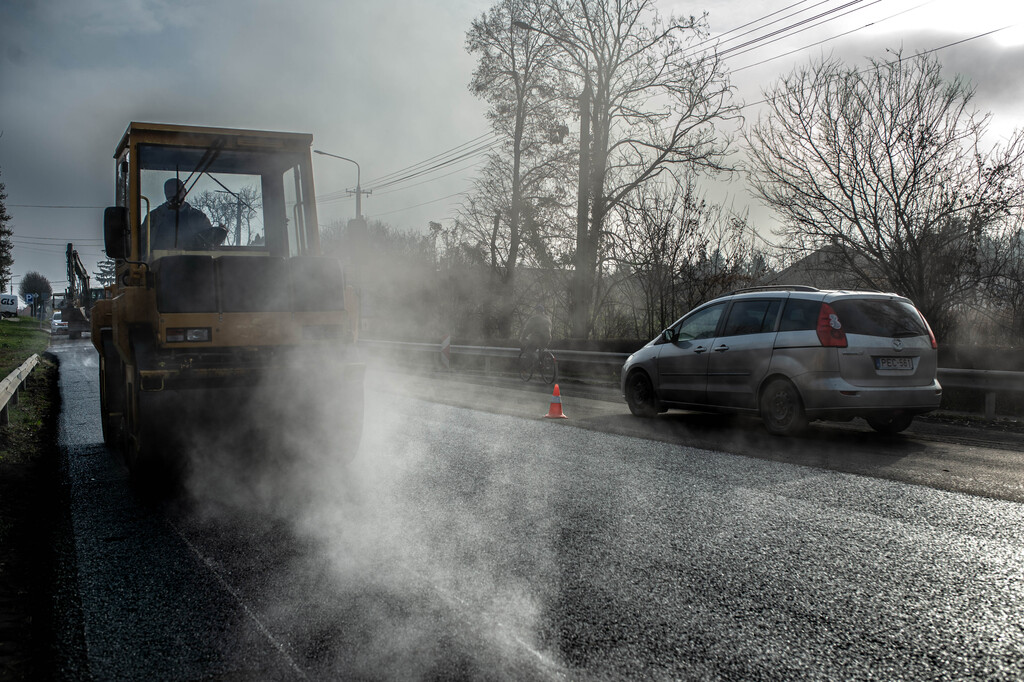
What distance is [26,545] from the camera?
4.61 m

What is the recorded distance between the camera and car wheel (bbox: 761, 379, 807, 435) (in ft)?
27.7

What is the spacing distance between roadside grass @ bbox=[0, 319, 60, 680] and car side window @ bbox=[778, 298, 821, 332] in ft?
23.6

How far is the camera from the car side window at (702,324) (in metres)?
9.81

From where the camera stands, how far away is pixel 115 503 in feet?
18.7

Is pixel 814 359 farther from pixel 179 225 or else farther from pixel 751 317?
pixel 179 225

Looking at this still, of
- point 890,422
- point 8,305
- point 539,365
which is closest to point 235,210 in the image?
point 890,422

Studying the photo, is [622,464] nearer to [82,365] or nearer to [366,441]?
[366,441]

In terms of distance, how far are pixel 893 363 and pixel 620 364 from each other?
871 cm

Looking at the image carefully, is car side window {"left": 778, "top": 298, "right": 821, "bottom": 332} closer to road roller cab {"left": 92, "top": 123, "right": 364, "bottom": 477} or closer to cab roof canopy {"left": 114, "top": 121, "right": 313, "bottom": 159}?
road roller cab {"left": 92, "top": 123, "right": 364, "bottom": 477}

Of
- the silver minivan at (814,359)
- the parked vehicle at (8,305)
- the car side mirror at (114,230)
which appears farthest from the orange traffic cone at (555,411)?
the parked vehicle at (8,305)

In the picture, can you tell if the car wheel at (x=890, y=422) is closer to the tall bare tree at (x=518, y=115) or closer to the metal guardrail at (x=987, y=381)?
the metal guardrail at (x=987, y=381)

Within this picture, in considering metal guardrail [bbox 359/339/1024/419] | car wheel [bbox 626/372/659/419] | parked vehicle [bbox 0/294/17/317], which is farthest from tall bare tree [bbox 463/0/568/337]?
parked vehicle [bbox 0/294/17/317]

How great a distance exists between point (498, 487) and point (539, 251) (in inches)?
884

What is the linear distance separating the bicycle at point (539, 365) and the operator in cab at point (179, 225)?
10.3 meters
